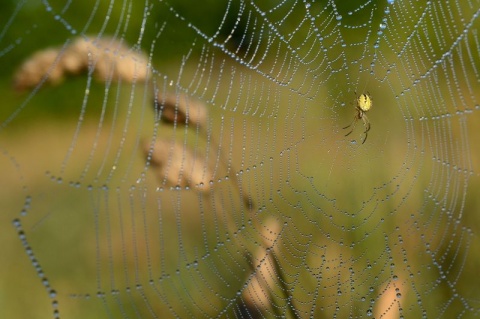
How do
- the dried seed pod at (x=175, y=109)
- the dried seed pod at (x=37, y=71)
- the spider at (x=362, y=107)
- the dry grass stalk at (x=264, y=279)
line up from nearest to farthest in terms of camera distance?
the dried seed pod at (x=37, y=71), the dried seed pod at (x=175, y=109), the dry grass stalk at (x=264, y=279), the spider at (x=362, y=107)

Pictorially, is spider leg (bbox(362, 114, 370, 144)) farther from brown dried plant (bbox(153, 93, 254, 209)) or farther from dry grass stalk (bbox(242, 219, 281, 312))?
brown dried plant (bbox(153, 93, 254, 209))

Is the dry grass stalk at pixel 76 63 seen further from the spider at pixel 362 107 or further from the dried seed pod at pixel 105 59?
the spider at pixel 362 107

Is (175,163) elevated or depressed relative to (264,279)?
elevated

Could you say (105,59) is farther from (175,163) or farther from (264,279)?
(264,279)

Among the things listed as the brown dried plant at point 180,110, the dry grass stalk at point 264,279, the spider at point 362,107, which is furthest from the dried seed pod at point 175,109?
the spider at point 362,107

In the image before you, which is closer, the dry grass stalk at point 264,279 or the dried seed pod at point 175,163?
the dried seed pod at point 175,163

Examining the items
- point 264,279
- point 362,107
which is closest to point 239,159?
point 264,279

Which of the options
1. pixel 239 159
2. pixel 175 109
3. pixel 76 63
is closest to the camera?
pixel 76 63

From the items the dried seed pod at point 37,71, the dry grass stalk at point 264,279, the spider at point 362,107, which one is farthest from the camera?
the spider at point 362,107
